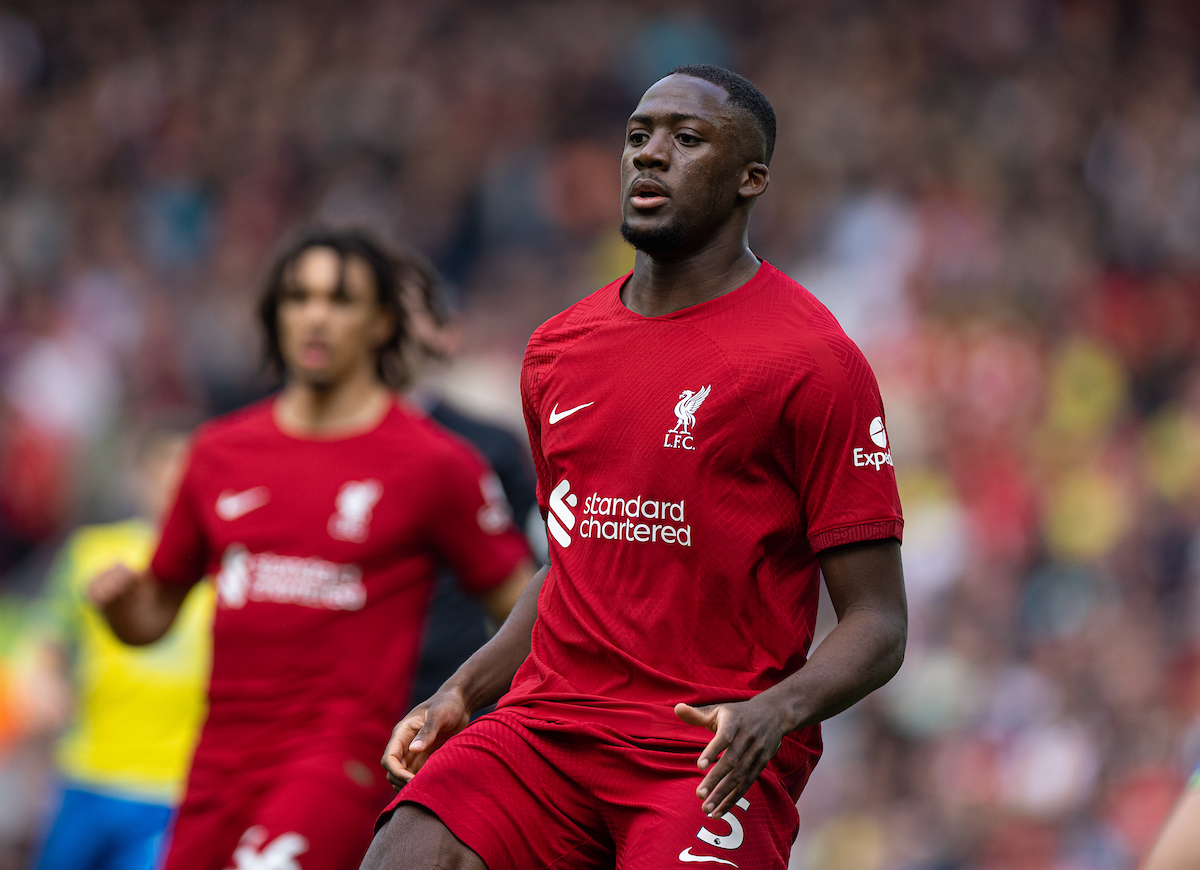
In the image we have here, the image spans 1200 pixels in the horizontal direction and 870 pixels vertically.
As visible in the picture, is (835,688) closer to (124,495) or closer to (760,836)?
(760,836)

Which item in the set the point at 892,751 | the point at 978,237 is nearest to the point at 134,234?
the point at 978,237

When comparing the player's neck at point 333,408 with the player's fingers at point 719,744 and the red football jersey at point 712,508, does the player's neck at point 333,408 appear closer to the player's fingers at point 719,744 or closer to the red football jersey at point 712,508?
the red football jersey at point 712,508

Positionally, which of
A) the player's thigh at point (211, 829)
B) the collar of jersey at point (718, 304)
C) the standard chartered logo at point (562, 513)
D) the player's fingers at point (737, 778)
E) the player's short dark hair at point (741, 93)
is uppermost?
the player's short dark hair at point (741, 93)

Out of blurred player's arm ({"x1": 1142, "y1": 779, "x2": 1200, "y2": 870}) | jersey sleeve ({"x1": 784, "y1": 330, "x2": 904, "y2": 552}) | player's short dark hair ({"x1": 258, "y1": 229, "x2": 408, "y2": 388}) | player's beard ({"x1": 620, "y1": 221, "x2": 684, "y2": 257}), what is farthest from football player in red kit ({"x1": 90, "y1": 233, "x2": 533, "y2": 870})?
blurred player's arm ({"x1": 1142, "y1": 779, "x2": 1200, "y2": 870})

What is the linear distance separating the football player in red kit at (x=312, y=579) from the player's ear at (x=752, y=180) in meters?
2.11

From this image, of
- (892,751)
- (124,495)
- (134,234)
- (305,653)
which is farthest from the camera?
(134,234)

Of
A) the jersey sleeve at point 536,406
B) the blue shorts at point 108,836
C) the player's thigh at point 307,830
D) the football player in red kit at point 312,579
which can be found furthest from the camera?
the blue shorts at point 108,836

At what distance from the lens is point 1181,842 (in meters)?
3.13

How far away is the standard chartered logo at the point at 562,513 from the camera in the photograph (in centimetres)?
355

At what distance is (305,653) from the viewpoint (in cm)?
517

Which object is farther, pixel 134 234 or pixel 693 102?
pixel 134 234

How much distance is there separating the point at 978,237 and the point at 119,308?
285 inches

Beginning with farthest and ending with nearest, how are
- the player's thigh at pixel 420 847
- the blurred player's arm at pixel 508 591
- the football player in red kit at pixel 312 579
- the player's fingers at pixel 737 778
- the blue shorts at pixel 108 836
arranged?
1. the blue shorts at pixel 108 836
2. the blurred player's arm at pixel 508 591
3. the football player in red kit at pixel 312 579
4. the player's thigh at pixel 420 847
5. the player's fingers at pixel 737 778

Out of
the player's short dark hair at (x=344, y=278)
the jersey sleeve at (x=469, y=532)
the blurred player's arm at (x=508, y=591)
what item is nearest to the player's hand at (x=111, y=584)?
the jersey sleeve at (x=469, y=532)
